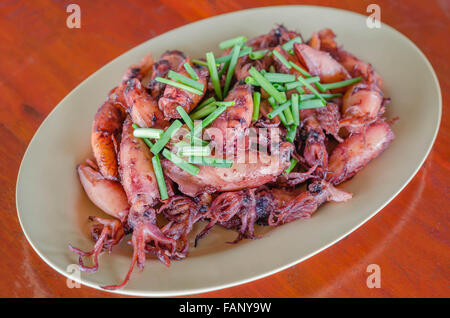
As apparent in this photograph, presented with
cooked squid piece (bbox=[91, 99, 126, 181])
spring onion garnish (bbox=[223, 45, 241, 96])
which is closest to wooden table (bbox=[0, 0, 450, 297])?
cooked squid piece (bbox=[91, 99, 126, 181])

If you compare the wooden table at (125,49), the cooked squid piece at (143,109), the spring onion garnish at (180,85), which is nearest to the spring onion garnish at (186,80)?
the spring onion garnish at (180,85)

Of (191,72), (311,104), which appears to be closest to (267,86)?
(311,104)

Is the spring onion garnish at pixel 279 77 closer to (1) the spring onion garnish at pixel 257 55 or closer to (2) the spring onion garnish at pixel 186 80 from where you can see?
(1) the spring onion garnish at pixel 257 55

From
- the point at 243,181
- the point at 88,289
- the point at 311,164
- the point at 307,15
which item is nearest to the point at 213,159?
the point at 243,181

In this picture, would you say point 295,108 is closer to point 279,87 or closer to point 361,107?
point 279,87

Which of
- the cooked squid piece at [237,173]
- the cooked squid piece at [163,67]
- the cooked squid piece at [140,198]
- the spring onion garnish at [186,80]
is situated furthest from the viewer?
the cooked squid piece at [163,67]
